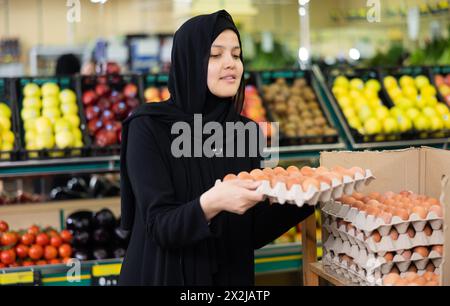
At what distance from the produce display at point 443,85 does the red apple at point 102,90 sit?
7.72 ft

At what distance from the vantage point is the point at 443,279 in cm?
174

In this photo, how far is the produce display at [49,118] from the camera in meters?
3.82

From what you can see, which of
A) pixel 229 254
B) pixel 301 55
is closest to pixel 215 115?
pixel 229 254

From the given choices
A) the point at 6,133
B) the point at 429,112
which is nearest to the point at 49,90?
the point at 6,133

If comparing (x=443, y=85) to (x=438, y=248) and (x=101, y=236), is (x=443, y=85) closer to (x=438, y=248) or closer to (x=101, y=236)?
Result: (x=101, y=236)

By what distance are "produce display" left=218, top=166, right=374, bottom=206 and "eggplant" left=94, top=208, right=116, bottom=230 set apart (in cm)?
218

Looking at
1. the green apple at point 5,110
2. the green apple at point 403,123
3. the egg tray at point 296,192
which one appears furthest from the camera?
the green apple at point 403,123

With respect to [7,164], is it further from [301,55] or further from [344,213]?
[301,55]

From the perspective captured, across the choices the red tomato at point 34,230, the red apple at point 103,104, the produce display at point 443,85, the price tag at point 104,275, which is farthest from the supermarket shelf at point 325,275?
the produce display at point 443,85

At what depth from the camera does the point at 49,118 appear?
406 cm

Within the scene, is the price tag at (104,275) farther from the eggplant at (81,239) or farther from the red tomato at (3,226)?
the red tomato at (3,226)

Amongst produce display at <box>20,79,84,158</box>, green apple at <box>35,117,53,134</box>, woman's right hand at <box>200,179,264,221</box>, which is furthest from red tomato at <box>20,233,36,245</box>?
woman's right hand at <box>200,179,264,221</box>

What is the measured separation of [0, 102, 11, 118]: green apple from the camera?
3.98 meters
